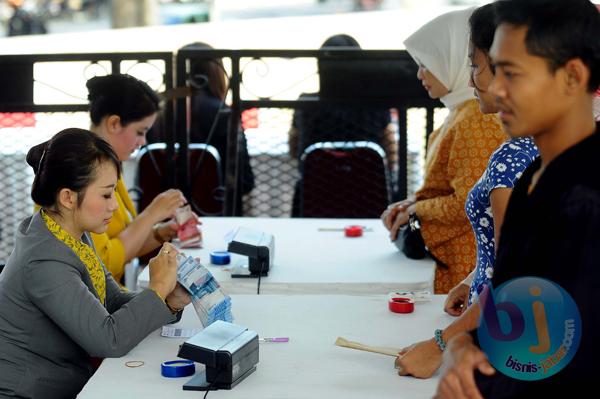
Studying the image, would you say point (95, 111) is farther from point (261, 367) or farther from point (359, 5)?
point (359, 5)

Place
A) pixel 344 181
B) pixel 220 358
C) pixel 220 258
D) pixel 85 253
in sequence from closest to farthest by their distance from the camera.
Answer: pixel 220 358
pixel 85 253
pixel 220 258
pixel 344 181

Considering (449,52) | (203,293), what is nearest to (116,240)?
(203,293)

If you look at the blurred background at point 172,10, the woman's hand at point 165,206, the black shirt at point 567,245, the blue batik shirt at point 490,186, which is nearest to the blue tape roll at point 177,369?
the blue batik shirt at point 490,186

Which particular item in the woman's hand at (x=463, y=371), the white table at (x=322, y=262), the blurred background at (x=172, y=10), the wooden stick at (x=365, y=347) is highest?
the blurred background at (x=172, y=10)

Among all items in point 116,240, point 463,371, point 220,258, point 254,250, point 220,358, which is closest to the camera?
point 463,371

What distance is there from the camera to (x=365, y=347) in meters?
2.18

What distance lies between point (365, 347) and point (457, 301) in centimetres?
39

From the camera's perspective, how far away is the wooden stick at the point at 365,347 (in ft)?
7.05

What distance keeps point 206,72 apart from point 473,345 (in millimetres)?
3636

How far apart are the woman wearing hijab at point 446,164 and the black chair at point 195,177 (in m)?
1.69

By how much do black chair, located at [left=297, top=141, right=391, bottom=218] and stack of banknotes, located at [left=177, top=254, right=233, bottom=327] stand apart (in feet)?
8.00

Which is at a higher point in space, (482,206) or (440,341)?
(482,206)

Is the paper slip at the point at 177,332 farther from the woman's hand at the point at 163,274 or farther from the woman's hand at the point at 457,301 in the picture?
the woman's hand at the point at 457,301

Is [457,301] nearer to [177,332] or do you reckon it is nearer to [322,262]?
[177,332]
